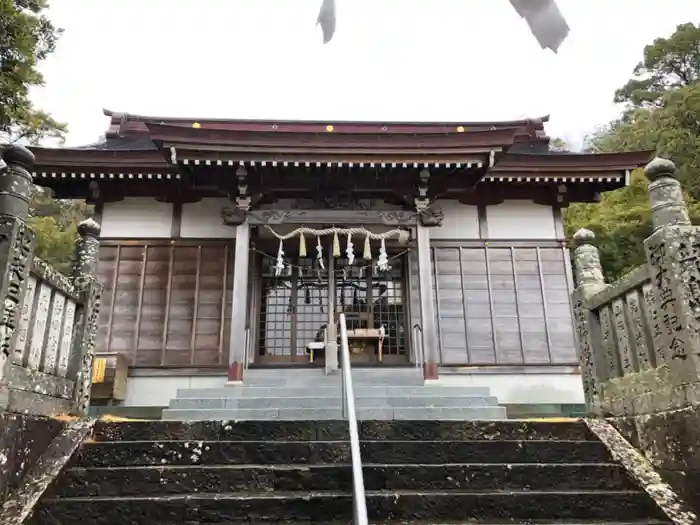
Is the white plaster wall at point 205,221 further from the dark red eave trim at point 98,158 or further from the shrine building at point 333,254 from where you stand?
the dark red eave trim at point 98,158

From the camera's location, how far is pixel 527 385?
29.8ft

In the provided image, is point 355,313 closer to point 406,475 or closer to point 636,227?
point 406,475

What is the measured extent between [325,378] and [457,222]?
3943mm

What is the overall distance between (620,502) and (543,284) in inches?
250

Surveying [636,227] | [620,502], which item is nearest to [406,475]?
[620,502]

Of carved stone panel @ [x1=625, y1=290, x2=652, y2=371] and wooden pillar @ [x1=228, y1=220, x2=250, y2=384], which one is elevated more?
wooden pillar @ [x1=228, y1=220, x2=250, y2=384]

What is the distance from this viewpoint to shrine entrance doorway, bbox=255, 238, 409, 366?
371 inches

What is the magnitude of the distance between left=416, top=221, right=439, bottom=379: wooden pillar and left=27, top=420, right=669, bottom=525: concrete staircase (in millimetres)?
3677

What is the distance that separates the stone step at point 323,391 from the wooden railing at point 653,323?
2177 millimetres

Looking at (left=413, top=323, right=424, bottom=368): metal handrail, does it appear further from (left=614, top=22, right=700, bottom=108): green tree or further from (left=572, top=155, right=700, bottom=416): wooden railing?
(left=614, top=22, right=700, bottom=108): green tree

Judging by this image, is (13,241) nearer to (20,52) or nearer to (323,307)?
(20,52)

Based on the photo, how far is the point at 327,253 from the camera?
31.7ft

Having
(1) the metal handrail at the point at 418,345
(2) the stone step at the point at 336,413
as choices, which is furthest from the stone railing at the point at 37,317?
(1) the metal handrail at the point at 418,345

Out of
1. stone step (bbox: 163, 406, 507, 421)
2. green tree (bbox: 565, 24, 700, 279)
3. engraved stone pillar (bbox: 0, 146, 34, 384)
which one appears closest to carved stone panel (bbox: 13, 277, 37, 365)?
engraved stone pillar (bbox: 0, 146, 34, 384)
